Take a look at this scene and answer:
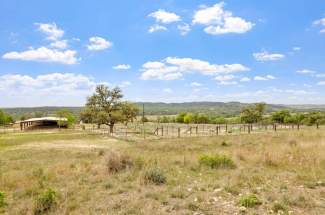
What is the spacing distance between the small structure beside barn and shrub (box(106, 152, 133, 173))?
55353 millimetres

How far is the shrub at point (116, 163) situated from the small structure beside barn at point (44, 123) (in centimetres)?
5535

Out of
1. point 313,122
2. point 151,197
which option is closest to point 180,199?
point 151,197

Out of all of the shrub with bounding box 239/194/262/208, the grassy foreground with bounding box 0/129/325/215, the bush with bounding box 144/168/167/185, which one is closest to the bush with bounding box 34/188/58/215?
the grassy foreground with bounding box 0/129/325/215

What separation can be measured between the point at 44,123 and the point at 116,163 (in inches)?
2460

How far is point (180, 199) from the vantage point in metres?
6.47

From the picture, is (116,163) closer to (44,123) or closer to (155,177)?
(155,177)

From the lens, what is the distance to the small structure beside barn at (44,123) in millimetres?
63188

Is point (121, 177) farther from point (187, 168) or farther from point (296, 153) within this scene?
point (296, 153)

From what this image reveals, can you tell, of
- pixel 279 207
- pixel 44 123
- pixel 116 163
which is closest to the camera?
pixel 279 207

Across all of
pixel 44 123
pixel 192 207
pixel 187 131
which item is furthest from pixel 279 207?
pixel 44 123

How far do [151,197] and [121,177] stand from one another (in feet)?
7.57

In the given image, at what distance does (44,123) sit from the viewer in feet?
220

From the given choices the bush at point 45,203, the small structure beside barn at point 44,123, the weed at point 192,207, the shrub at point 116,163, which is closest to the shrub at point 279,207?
the weed at point 192,207

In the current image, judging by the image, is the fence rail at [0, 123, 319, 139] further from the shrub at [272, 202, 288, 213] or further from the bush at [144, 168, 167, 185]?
the shrub at [272, 202, 288, 213]
